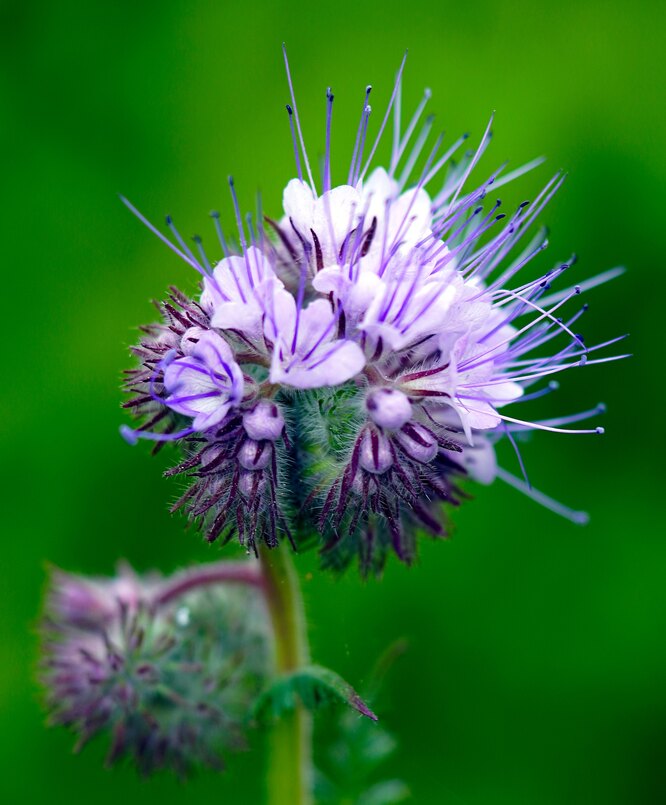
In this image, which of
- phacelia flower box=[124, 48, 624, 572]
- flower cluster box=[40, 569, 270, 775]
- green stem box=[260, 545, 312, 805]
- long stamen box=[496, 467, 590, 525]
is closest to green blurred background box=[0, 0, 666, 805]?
flower cluster box=[40, 569, 270, 775]

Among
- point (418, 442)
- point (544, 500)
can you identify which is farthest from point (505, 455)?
point (418, 442)

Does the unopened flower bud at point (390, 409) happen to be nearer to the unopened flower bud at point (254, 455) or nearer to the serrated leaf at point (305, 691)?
the unopened flower bud at point (254, 455)

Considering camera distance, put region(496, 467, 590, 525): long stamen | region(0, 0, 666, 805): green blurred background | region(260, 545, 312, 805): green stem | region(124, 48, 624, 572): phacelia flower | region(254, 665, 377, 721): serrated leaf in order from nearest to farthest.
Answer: region(124, 48, 624, 572): phacelia flower → region(254, 665, 377, 721): serrated leaf → region(496, 467, 590, 525): long stamen → region(260, 545, 312, 805): green stem → region(0, 0, 666, 805): green blurred background

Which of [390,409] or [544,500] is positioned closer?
[390,409]

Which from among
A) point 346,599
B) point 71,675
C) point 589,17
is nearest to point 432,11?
point 589,17

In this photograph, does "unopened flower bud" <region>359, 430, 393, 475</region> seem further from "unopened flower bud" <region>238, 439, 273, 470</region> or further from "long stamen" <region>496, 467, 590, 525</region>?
"long stamen" <region>496, 467, 590, 525</region>

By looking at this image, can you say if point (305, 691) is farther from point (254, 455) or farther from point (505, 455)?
point (505, 455)

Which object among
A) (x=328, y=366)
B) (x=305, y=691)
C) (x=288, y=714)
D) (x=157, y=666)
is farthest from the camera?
(x=157, y=666)

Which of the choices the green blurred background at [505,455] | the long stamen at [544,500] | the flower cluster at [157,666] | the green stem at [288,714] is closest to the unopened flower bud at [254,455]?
the green stem at [288,714]
